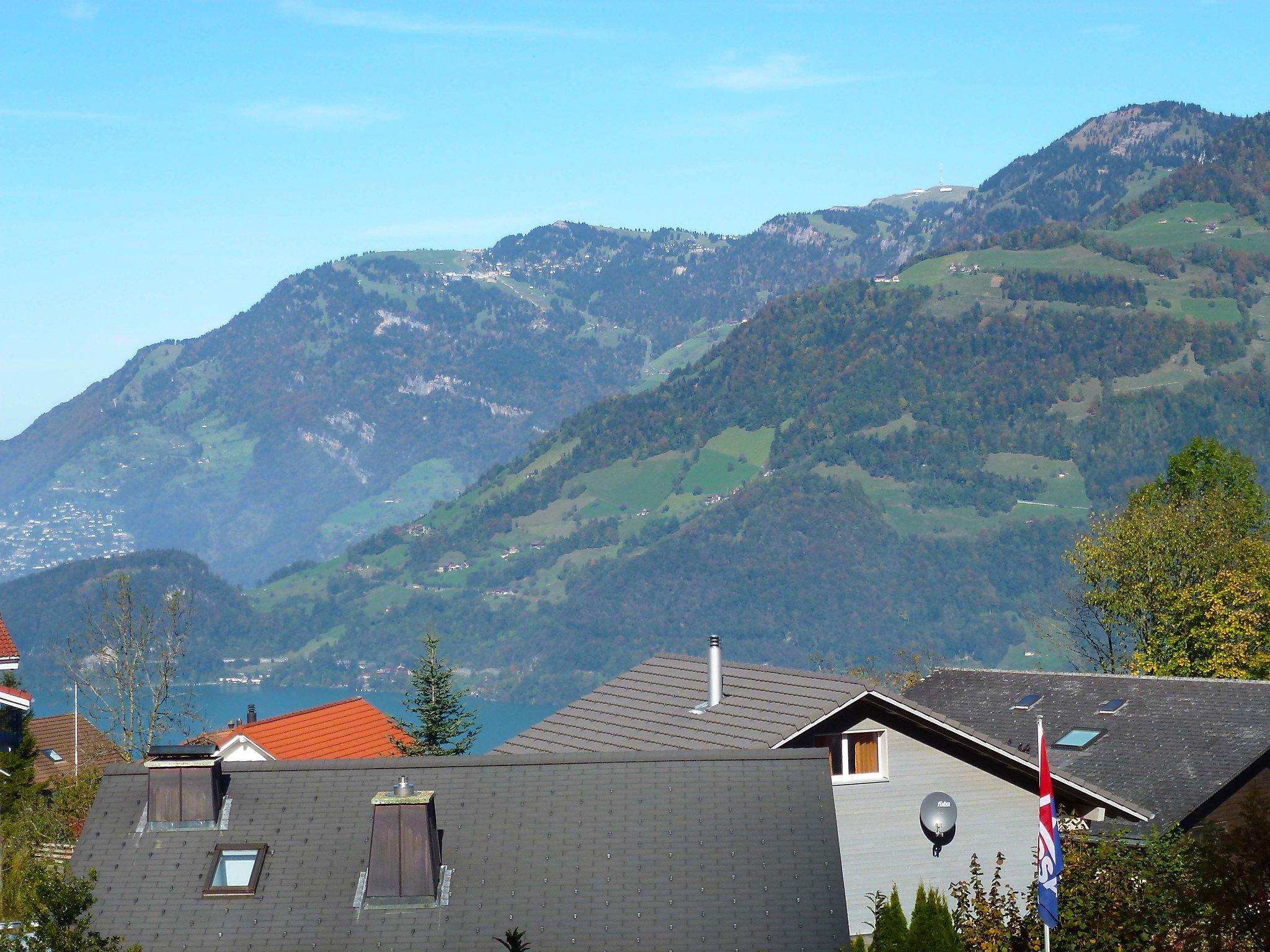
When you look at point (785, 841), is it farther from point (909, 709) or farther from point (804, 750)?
point (909, 709)

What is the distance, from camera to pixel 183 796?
17906 millimetres

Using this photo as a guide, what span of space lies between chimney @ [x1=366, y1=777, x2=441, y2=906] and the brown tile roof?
33049mm

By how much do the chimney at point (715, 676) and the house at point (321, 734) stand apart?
14.5 metres

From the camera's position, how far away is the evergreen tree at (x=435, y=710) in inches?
1530

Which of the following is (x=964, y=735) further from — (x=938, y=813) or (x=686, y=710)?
(x=686, y=710)

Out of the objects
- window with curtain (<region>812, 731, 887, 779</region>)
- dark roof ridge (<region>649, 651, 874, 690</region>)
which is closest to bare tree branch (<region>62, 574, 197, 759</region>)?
dark roof ridge (<region>649, 651, 874, 690</region>)

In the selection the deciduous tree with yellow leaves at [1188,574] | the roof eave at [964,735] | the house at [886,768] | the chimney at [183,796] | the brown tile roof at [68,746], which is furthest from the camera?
the deciduous tree with yellow leaves at [1188,574]

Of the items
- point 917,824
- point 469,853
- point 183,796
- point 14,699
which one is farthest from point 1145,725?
point 14,699

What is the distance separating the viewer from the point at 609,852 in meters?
17.4

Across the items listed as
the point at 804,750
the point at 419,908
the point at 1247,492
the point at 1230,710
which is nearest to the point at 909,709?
the point at 804,750

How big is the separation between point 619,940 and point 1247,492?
186 ft

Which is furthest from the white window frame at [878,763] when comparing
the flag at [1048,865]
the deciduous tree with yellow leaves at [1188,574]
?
the deciduous tree with yellow leaves at [1188,574]

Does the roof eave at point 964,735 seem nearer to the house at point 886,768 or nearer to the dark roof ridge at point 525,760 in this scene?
the house at point 886,768

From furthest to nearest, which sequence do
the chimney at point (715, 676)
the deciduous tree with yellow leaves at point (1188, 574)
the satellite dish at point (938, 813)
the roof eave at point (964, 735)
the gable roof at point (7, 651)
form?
the deciduous tree with yellow leaves at point (1188, 574), the gable roof at point (7, 651), the chimney at point (715, 676), the roof eave at point (964, 735), the satellite dish at point (938, 813)
